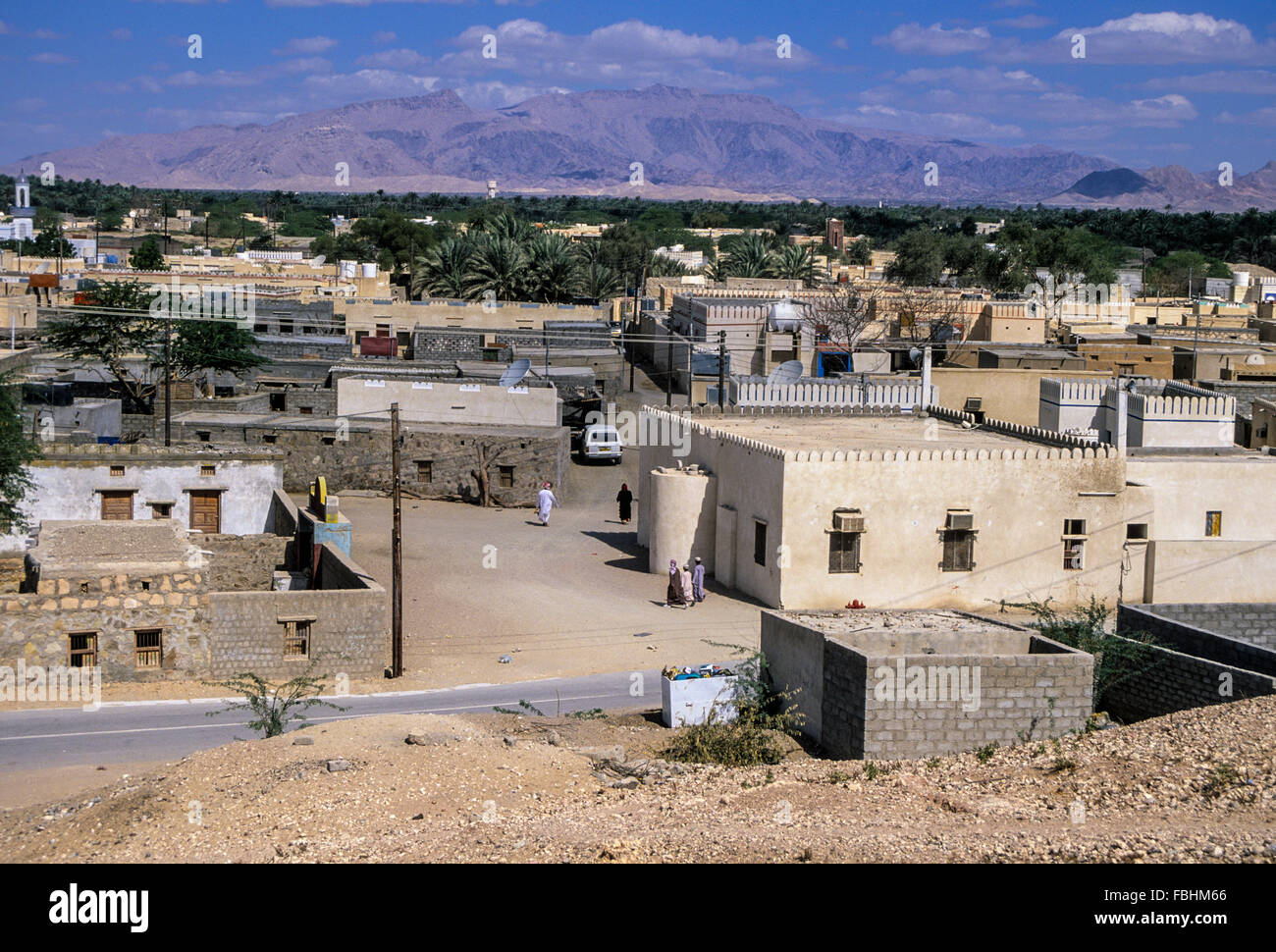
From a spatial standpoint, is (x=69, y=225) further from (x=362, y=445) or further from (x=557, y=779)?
(x=557, y=779)

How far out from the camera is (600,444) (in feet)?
134

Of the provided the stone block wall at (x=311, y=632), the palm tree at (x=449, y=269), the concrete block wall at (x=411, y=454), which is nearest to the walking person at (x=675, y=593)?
the stone block wall at (x=311, y=632)

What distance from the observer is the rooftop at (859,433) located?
27906mm

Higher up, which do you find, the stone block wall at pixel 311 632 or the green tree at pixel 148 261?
the green tree at pixel 148 261

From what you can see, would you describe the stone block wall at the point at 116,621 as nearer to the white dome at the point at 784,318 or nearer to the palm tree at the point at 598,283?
the white dome at the point at 784,318

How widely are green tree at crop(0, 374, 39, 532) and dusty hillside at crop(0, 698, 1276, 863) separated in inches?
532

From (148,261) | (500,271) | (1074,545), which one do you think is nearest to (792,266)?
(500,271)

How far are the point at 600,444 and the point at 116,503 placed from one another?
14397 mm

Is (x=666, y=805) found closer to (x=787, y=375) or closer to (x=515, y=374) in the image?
(x=787, y=375)

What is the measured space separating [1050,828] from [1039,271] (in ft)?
226

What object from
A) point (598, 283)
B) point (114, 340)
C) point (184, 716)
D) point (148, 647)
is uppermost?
point (598, 283)

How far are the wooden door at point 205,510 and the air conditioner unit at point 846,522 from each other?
46.5 ft

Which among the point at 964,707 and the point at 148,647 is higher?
the point at 964,707
